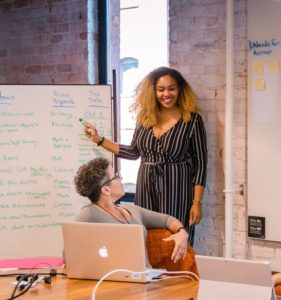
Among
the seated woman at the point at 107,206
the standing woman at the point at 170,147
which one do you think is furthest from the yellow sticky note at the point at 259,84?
the seated woman at the point at 107,206

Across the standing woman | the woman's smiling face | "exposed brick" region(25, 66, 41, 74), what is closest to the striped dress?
the standing woman

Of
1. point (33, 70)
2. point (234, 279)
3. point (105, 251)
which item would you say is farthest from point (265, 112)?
point (33, 70)

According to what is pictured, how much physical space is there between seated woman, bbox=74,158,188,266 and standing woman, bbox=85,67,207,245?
0.68m

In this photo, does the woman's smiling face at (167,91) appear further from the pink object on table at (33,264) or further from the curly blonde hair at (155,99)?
the pink object on table at (33,264)

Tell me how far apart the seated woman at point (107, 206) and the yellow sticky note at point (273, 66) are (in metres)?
1.17

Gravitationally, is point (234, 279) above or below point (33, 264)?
above

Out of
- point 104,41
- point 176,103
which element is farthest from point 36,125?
point 104,41

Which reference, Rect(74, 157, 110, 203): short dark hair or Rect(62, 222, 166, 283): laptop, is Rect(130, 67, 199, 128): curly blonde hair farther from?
Rect(62, 222, 166, 283): laptop

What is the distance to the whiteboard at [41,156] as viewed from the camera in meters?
3.30

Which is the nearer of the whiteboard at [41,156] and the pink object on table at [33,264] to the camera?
the pink object on table at [33,264]

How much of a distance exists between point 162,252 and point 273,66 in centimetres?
136

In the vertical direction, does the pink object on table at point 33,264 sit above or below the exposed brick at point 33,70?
below

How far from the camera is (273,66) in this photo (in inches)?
126

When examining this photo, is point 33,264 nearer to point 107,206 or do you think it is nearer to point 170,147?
point 107,206
